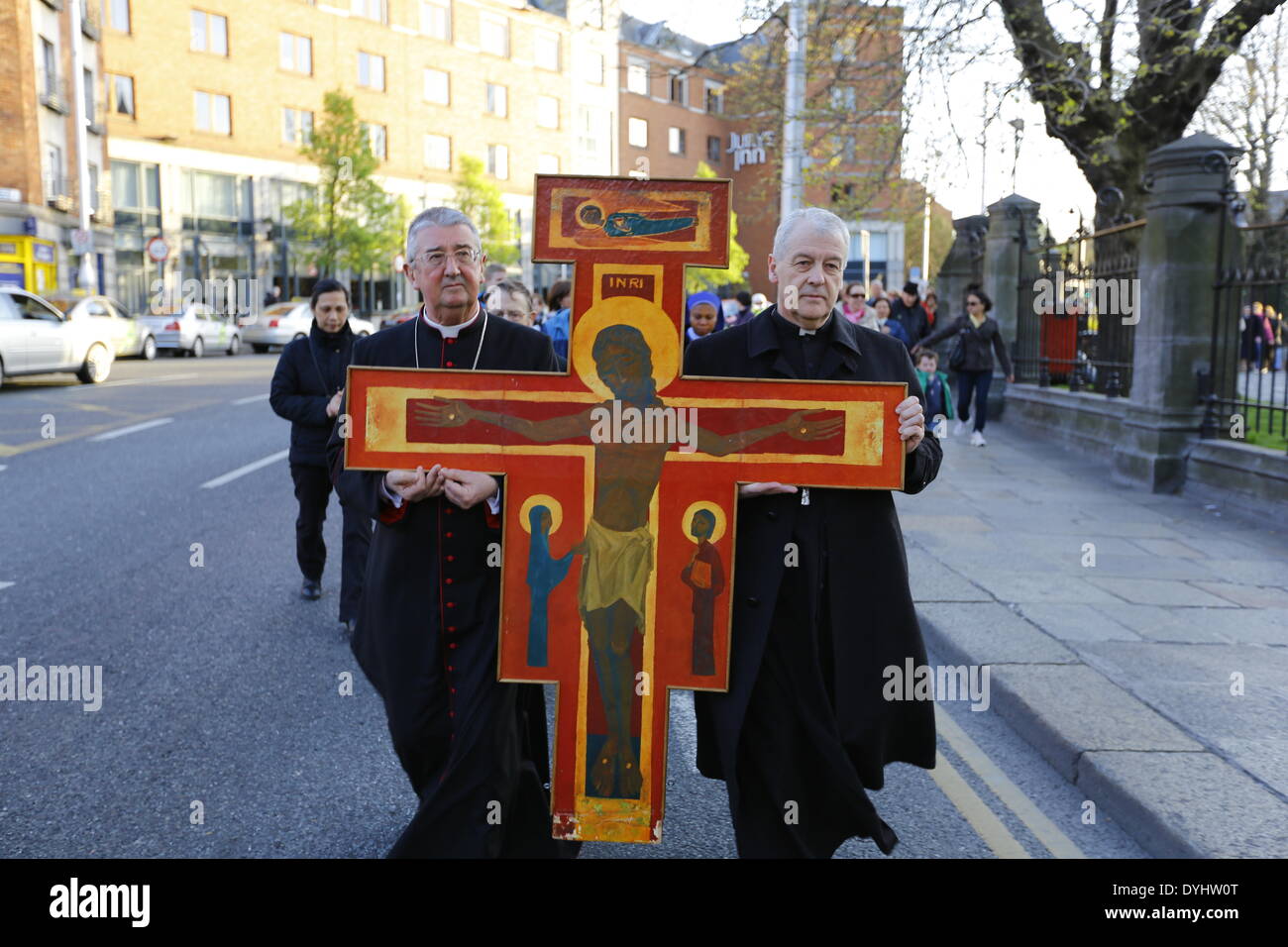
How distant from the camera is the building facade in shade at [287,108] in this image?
144 ft

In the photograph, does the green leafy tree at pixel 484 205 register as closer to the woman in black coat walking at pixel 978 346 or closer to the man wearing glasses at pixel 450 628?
the woman in black coat walking at pixel 978 346

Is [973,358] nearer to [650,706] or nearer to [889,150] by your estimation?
[889,150]

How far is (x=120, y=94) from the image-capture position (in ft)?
143

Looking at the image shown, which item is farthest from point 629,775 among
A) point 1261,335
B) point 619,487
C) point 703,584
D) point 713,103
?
point 713,103

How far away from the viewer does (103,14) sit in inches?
1688

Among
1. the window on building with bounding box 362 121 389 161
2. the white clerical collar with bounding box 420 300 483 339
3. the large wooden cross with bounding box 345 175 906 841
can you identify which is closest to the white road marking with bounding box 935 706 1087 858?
the large wooden cross with bounding box 345 175 906 841

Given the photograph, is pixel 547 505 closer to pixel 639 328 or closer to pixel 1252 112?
pixel 639 328

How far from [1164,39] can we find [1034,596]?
959 cm

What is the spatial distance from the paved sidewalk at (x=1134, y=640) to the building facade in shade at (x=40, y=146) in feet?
102

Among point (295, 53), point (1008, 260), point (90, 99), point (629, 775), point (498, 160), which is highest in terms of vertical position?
point (295, 53)

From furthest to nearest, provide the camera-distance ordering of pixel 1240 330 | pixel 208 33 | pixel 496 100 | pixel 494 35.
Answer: pixel 496 100 → pixel 494 35 → pixel 208 33 → pixel 1240 330

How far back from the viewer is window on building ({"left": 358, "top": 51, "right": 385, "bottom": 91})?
52.2m

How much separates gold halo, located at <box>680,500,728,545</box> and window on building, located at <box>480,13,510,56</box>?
5912 cm

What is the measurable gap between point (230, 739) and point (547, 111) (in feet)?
201
